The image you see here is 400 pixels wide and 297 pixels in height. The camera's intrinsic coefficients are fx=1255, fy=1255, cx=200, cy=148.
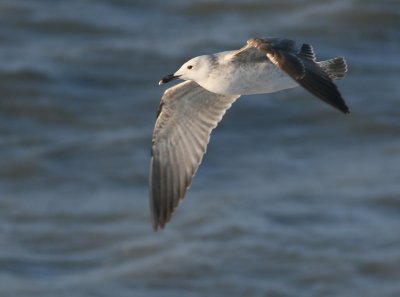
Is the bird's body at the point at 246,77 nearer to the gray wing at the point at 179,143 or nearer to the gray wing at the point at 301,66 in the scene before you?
the gray wing at the point at 301,66

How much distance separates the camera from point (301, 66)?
237 inches

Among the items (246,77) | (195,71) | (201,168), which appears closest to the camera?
(246,77)

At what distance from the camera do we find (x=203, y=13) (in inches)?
584

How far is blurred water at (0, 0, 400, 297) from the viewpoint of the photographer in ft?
34.8

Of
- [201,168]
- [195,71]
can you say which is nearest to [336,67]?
[195,71]

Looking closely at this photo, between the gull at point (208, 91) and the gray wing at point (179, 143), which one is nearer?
the gull at point (208, 91)

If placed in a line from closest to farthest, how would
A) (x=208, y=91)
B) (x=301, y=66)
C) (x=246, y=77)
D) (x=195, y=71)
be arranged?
(x=301, y=66) < (x=246, y=77) < (x=195, y=71) < (x=208, y=91)

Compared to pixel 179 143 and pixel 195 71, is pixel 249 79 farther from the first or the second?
pixel 179 143

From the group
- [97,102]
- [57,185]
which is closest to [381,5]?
[97,102]

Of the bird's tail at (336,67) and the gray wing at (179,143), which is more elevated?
the bird's tail at (336,67)

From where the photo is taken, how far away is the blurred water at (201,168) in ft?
34.8

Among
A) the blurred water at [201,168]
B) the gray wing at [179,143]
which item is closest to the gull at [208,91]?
the gray wing at [179,143]

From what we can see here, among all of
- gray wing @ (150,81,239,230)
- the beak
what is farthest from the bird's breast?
gray wing @ (150,81,239,230)

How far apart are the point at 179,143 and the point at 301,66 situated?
166 centimetres
